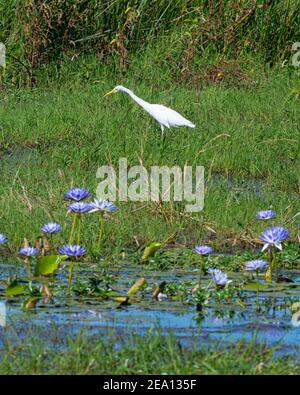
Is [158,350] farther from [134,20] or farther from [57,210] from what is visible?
[134,20]

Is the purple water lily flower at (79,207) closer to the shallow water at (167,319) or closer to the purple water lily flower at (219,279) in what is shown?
the shallow water at (167,319)

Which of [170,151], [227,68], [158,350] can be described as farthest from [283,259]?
[227,68]

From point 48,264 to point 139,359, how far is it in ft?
4.00

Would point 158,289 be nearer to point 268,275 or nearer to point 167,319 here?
point 167,319

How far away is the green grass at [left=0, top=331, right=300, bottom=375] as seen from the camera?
4309 mm

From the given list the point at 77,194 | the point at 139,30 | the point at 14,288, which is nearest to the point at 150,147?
the point at 139,30

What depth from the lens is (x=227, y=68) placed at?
1090 centimetres

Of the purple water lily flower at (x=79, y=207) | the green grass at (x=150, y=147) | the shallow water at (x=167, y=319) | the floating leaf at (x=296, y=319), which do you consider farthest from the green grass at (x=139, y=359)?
the green grass at (x=150, y=147)

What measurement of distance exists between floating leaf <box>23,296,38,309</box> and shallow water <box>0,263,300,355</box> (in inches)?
1.0

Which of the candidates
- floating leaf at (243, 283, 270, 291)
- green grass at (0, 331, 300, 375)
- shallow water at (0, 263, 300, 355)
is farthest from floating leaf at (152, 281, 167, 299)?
green grass at (0, 331, 300, 375)

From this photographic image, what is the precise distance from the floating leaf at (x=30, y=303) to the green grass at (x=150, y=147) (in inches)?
48.0

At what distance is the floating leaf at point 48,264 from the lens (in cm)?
550

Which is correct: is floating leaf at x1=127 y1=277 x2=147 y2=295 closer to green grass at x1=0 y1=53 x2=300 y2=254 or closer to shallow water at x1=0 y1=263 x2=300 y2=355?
shallow water at x1=0 y1=263 x2=300 y2=355

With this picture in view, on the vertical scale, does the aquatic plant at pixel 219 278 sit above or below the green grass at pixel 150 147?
below
